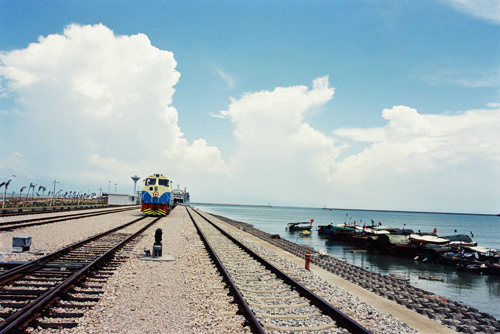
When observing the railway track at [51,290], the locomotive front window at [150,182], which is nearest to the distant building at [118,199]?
the locomotive front window at [150,182]

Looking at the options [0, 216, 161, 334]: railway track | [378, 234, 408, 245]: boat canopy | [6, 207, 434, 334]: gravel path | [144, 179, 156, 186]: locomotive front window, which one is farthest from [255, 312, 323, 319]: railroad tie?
[378, 234, 408, 245]: boat canopy

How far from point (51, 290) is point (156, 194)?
84.9 ft

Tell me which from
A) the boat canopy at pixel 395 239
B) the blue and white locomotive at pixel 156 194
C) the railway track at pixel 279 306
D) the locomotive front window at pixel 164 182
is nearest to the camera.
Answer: the railway track at pixel 279 306

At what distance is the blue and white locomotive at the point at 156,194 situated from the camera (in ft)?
101

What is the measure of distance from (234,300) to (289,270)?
4.59 m

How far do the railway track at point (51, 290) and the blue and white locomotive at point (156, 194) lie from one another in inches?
801

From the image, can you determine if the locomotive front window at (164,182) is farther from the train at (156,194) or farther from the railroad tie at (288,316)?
the railroad tie at (288,316)

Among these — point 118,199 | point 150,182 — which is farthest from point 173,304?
point 118,199

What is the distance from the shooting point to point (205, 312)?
607 centimetres

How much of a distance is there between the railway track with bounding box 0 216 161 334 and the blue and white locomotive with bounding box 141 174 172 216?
2035 cm

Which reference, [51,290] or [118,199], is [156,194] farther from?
[118,199]

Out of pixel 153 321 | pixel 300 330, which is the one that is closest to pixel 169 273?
pixel 153 321

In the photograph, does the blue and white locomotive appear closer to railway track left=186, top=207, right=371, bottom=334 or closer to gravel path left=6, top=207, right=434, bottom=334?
gravel path left=6, top=207, right=434, bottom=334

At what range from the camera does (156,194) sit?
104 feet
